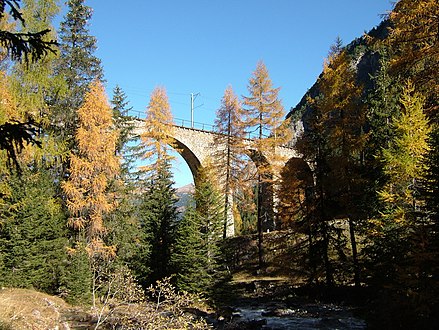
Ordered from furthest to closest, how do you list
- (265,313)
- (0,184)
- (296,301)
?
(296,301)
(265,313)
(0,184)

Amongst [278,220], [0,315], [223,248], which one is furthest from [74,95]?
[278,220]

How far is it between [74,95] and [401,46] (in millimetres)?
A: 17981

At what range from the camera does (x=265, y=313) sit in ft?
51.3

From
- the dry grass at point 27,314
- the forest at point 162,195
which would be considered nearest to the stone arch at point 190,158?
the forest at point 162,195

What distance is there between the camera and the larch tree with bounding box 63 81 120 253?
57.4ft

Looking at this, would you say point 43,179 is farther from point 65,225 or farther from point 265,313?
point 265,313

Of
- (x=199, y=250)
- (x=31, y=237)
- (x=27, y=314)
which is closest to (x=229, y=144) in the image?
(x=199, y=250)

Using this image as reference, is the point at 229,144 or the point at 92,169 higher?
the point at 229,144

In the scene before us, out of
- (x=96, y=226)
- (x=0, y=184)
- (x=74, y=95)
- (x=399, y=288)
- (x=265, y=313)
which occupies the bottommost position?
(x=265, y=313)

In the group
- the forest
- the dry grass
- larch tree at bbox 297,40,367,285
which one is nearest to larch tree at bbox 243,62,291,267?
the forest

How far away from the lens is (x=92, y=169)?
695 inches

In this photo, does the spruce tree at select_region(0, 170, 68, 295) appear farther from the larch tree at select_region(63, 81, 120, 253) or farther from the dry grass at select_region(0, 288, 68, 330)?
the dry grass at select_region(0, 288, 68, 330)

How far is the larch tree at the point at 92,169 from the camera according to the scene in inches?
688

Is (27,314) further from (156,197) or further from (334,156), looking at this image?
(334,156)
